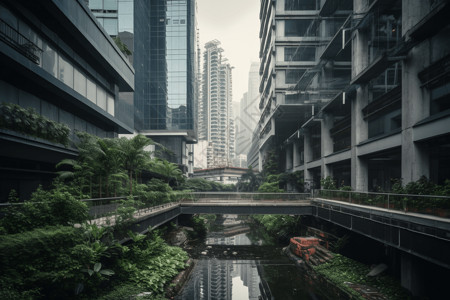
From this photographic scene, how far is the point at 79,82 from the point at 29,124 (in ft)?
26.6

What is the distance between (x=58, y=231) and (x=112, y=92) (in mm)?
19907

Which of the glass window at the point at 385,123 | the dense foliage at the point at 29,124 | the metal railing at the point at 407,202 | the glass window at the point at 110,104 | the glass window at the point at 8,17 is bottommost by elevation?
the metal railing at the point at 407,202

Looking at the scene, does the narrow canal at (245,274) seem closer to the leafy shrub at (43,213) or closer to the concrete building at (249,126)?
the leafy shrub at (43,213)

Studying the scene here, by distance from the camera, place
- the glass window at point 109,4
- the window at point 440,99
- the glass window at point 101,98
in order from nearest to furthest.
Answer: the window at point 440,99
the glass window at point 101,98
the glass window at point 109,4

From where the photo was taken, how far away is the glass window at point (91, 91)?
20312 mm

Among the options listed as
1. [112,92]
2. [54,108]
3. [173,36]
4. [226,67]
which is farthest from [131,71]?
[226,67]

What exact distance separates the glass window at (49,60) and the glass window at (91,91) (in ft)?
13.1

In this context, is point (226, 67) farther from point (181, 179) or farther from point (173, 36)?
point (181, 179)

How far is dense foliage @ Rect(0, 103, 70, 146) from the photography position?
11047 mm

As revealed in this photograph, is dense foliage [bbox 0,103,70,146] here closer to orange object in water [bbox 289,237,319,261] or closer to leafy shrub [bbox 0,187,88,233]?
leafy shrub [bbox 0,187,88,233]

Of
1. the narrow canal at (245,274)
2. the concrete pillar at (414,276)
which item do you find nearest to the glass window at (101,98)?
the narrow canal at (245,274)

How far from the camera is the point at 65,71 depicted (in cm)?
1723

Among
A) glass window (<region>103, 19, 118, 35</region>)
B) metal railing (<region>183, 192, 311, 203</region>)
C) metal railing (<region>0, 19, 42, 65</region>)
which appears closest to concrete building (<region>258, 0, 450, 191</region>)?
metal railing (<region>183, 192, 311, 203</region>)

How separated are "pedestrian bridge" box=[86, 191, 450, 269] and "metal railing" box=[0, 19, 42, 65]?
893cm
